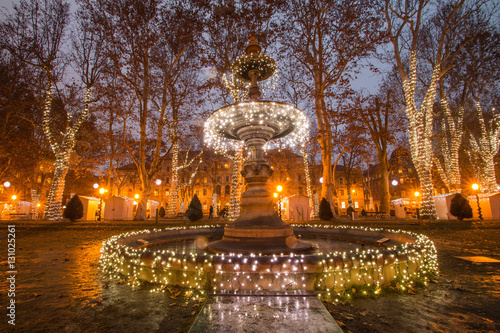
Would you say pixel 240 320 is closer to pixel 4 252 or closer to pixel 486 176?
pixel 4 252

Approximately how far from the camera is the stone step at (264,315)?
2.10 metres

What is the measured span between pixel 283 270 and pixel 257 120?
3854 millimetres

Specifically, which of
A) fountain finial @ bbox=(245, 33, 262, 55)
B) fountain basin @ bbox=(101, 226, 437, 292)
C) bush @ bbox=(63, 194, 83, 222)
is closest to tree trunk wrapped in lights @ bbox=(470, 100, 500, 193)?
fountain basin @ bbox=(101, 226, 437, 292)

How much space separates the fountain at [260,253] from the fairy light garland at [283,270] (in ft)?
0.04

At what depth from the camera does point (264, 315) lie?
7.79 feet

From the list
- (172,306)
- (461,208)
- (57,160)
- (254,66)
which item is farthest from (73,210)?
(461,208)

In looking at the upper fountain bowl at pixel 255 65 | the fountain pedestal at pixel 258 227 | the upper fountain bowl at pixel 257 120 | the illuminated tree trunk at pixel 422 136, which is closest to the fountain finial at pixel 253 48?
the upper fountain bowl at pixel 255 65

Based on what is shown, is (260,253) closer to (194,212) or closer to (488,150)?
(194,212)

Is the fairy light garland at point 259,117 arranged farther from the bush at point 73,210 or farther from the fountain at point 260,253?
the bush at point 73,210

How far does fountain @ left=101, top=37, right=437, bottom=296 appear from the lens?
321cm

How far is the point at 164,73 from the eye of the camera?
20.7 metres

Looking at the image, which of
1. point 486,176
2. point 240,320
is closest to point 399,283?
point 240,320

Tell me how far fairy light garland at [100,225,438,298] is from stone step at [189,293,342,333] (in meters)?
0.35

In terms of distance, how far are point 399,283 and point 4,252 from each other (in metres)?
9.50
